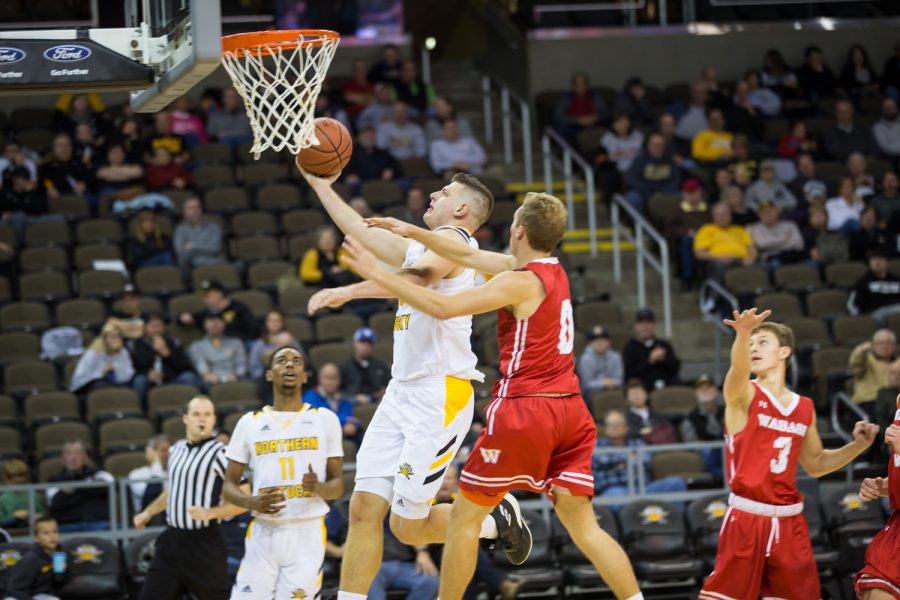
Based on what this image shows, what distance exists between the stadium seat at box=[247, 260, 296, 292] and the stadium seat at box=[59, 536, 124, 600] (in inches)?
176

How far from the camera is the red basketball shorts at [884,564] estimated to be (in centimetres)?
682

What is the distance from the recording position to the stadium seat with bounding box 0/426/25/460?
474 inches

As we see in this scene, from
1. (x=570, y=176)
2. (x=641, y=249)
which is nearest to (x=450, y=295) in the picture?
(x=641, y=249)

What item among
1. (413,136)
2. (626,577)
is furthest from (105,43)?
(413,136)

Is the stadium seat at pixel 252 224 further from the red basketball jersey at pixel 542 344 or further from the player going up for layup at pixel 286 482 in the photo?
the red basketball jersey at pixel 542 344

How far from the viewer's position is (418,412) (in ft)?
21.9

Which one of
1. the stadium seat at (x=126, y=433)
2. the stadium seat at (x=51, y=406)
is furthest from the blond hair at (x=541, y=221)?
the stadium seat at (x=51, y=406)

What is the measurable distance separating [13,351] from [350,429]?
3.97 metres

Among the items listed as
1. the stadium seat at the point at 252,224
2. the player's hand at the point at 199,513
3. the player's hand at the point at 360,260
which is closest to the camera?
the player's hand at the point at 360,260

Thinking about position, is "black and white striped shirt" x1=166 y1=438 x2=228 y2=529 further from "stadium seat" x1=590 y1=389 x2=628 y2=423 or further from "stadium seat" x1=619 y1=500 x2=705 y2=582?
"stadium seat" x1=590 y1=389 x2=628 y2=423

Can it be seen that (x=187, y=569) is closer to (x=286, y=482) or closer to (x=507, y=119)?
(x=286, y=482)

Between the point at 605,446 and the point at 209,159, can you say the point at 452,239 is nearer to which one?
the point at 605,446

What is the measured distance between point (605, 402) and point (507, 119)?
7.80 meters

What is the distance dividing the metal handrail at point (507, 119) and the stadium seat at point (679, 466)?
7.12 metres
